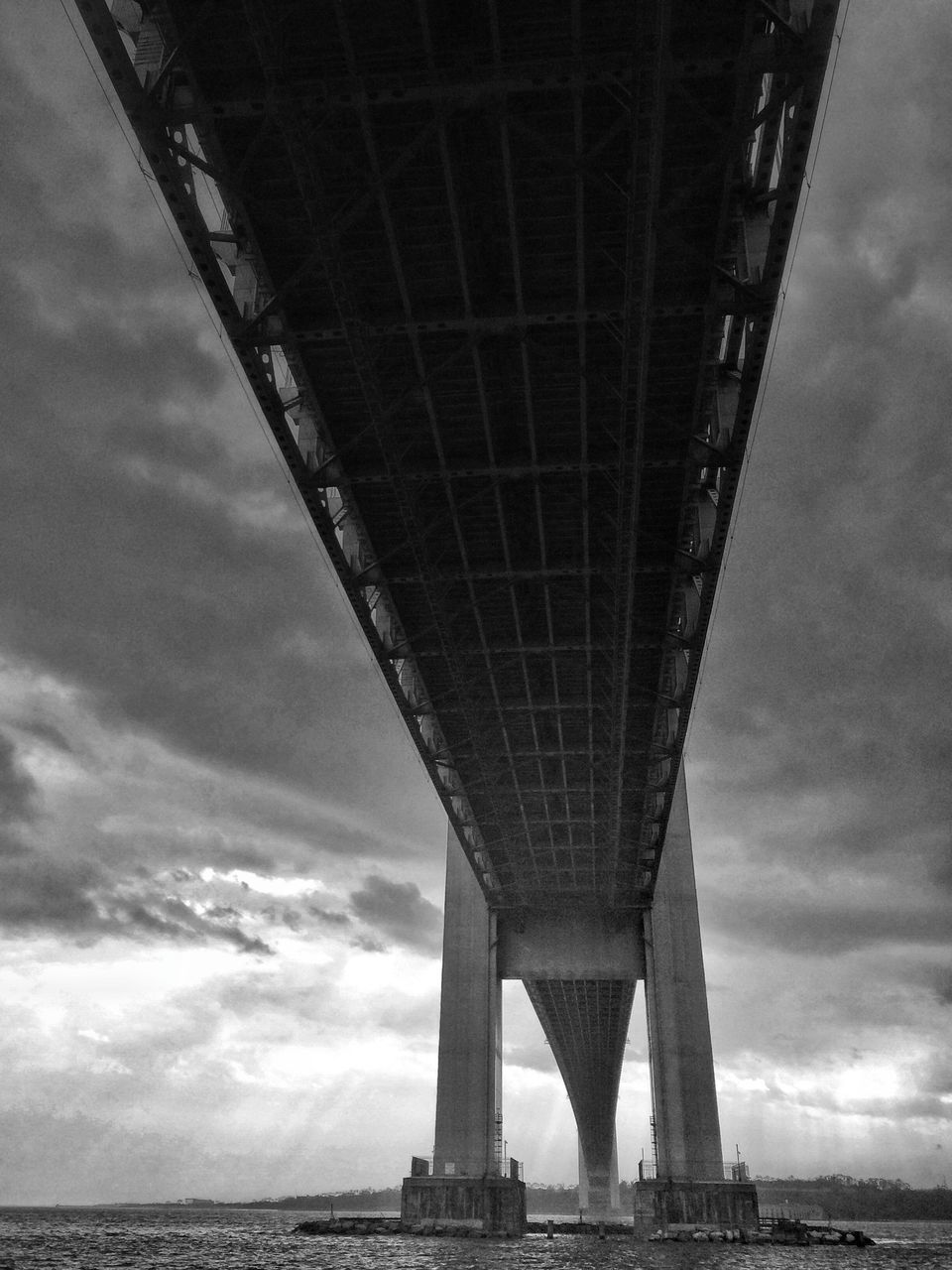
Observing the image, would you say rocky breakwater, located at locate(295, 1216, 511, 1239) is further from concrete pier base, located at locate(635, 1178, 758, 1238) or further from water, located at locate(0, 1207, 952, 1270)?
concrete pier base, located at locate(635, 1178, 758, 1238)


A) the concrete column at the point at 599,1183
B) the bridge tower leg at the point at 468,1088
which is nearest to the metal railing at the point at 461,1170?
the bridge tower leg at the point at 468,1088

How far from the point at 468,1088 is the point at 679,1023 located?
11583 mm

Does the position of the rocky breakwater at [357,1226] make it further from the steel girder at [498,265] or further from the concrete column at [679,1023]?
the steel girder at [498,265]

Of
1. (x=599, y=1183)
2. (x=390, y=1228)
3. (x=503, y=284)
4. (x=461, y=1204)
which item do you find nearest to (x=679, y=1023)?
(x=461, y=1204)

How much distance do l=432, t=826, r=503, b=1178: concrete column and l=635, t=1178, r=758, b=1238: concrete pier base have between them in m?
8.86

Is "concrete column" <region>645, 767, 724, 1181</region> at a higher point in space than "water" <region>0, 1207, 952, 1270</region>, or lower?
higher

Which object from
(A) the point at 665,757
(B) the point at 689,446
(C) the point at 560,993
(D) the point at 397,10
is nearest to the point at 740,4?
(D) the point at 397,10

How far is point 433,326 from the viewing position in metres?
20.3

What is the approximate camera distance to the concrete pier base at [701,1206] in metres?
48.1

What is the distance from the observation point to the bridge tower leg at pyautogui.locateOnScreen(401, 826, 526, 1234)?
169 feet

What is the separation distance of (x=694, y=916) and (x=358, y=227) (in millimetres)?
45113

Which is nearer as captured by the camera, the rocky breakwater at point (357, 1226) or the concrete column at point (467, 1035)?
the concrete column at point (467, 1035)

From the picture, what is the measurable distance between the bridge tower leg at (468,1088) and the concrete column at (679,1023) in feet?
27.5

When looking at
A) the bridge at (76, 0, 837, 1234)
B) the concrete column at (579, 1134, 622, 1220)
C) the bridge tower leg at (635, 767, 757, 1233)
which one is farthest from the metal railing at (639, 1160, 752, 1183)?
the concrete column at (579, 1134, 622, 1220)
